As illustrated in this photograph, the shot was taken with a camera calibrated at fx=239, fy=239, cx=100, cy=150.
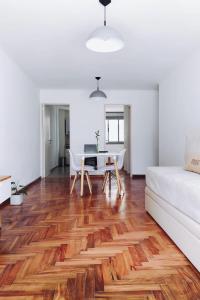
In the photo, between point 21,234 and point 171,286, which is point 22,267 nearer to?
point 21,234

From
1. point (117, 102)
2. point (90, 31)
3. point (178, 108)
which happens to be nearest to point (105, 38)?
point (90, 31)

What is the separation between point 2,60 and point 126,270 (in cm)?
346

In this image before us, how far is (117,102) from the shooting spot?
6.73m

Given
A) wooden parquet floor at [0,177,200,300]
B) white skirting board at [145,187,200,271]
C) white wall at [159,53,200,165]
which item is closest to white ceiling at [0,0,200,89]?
white wall at [159,53,200,165]

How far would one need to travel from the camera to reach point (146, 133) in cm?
678

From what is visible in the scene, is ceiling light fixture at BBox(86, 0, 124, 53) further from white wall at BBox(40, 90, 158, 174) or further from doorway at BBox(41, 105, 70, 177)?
doorway at BBox(41, 105, 70, 177)

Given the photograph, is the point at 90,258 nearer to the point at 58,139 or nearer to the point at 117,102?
the point at 117,102

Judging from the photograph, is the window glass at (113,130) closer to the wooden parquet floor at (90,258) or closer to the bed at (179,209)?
the wooden parquet floor at (90,258)

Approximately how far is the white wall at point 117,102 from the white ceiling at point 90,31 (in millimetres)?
1497

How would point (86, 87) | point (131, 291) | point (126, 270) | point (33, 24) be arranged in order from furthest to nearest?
point (86, 87) → point (33, 24) → point (126, 270) → point (131, 291)

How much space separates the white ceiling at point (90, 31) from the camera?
8.38 feet

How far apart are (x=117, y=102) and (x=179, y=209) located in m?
4.99

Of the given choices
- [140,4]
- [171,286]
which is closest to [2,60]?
[140,4]

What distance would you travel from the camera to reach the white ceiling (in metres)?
2.55
